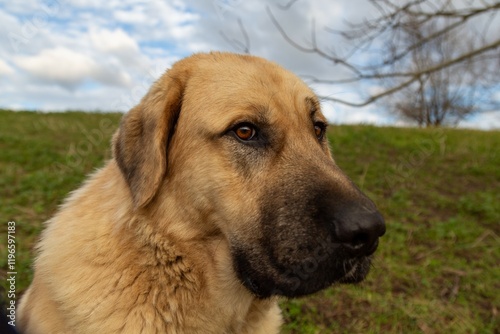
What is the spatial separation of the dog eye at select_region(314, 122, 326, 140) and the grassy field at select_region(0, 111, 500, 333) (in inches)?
79.3

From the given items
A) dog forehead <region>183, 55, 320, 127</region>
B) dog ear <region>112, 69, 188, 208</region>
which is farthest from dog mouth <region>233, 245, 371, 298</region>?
dog forehead <region>183, 55, 320, 127</region>

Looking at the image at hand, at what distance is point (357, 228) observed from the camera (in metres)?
2.13

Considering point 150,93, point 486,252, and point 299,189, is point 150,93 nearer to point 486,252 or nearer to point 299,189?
point 299,189

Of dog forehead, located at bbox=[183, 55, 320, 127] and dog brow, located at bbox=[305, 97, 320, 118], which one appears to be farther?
dog brow, located at bbox=[305, 97, 320, 118]

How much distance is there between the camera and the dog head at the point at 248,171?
2.36 meters

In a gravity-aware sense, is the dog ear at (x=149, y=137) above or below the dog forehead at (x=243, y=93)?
below

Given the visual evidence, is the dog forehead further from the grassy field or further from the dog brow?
the grassy field

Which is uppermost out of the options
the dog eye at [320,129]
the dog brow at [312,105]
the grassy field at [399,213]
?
the dog brow at [312,105]

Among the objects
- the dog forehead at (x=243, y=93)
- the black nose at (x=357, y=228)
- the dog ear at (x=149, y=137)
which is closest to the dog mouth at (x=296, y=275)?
the black nose at (x=357, y=228)

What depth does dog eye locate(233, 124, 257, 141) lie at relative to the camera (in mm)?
2689

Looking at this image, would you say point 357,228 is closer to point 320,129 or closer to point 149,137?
→ point 320,129

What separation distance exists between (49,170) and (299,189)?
259 inches

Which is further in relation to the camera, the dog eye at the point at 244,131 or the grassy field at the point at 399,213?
the grassy field at the point at 399,213

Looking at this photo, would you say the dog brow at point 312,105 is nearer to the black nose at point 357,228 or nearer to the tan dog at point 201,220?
the tan dog at point 201,220
